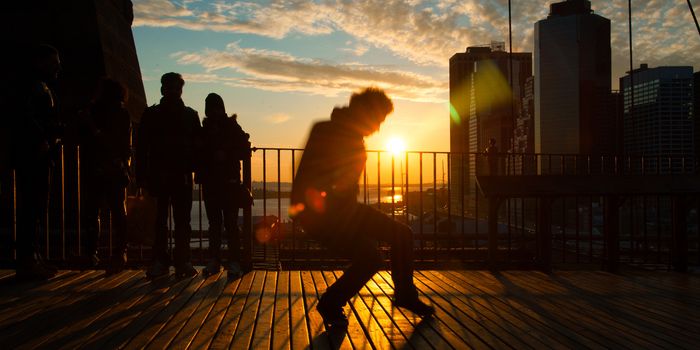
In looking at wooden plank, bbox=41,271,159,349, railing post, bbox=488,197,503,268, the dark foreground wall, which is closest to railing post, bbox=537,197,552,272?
railing post, bbox=488,197,503,268

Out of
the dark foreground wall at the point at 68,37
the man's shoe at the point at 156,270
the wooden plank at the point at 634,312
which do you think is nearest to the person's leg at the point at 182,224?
the man's shoe at the point at 156,270

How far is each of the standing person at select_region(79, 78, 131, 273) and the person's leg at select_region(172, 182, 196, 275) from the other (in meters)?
0.55

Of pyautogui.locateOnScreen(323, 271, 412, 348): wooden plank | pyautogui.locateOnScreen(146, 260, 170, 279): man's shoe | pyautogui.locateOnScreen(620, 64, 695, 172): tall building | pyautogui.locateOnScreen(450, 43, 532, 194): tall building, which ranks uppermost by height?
pyautogui.locateOnScreen(450, 43, 532, 194): tall building

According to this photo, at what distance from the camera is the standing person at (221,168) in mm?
5176

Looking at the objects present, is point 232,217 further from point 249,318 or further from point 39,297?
point 249,318

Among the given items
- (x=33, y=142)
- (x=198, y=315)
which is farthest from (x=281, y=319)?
(x=33, y=142)

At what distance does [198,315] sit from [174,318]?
163 millimetres

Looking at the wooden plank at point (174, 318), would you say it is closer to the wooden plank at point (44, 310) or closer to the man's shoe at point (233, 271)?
the man's shoe at point (233, 271)

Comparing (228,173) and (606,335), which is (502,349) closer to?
(606,335)

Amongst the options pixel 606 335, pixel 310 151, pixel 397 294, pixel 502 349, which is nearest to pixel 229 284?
pixel 397 294

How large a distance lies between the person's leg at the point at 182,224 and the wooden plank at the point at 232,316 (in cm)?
57

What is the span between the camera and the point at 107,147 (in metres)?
4.91

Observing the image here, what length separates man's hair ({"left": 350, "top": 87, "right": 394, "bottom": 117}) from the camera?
3.30 metres

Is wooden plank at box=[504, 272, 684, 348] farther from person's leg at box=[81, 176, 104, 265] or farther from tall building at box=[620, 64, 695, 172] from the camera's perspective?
tall building at box=[620, 64, 695, 172]
